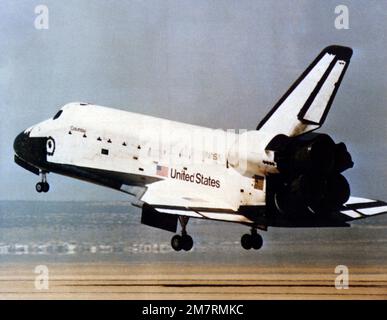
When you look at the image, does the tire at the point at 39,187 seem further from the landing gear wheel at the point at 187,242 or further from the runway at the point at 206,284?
the landing gear wheel at the point at 187,242

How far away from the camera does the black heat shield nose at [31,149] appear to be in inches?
349

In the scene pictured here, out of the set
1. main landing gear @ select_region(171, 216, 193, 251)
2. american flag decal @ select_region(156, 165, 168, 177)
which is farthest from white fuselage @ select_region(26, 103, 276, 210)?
main landing gear @ select_region(171, 216, 193, 251)

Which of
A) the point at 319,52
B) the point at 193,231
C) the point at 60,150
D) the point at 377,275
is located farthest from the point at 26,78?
the point at 377,275

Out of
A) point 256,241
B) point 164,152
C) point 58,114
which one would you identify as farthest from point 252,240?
point 58,114

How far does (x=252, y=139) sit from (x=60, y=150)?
7.10 feet

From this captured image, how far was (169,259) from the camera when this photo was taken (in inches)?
319

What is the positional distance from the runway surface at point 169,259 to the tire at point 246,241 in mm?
43

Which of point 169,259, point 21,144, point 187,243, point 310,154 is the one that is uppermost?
point 21,144

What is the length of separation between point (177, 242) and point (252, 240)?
614mm

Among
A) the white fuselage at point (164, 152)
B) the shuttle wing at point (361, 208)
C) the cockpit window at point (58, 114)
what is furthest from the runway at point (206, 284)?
the cockpit window at point (58, 114)

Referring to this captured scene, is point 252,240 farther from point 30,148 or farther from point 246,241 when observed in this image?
point 30,148

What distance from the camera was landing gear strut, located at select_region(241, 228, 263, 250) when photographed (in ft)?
26.4

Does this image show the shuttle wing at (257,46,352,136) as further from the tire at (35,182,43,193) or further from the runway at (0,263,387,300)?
the tire at (35,182,43,193)
